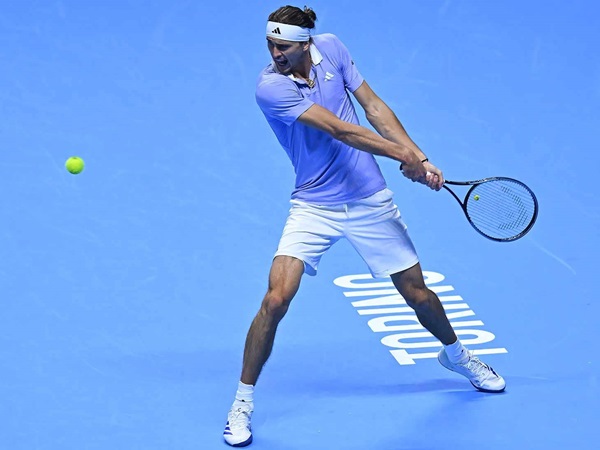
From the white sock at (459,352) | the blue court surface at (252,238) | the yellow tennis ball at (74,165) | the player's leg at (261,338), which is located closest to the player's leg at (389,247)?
the white sock at (459,352)

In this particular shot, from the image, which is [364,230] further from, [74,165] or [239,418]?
[74,165]

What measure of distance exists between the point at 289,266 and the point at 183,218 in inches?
104

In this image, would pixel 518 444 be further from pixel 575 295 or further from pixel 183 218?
pixel 183 218

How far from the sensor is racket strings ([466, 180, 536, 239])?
660 centimetres

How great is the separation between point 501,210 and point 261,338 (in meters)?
1.45

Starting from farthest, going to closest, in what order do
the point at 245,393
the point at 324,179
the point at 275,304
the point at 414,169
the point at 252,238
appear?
the point at 252,238
the point at 324,179
the point at 245,393
the point at 275,304
the point at 414,169

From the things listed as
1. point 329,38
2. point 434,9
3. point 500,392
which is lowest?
point 500,392

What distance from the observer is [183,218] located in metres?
8.81

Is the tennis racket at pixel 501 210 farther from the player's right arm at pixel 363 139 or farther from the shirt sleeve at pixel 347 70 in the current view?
the shirt sleeve at pixel 347 70

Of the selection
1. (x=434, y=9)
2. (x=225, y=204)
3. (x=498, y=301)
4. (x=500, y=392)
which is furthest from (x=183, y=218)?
(x=434, y=9)

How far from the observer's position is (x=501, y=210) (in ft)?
Result: 21.7

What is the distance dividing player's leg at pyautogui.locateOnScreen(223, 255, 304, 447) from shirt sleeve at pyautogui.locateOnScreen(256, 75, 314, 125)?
2.38 ft

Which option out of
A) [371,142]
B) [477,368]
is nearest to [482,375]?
[477,368]

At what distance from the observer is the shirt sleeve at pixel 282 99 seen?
6.15 m
